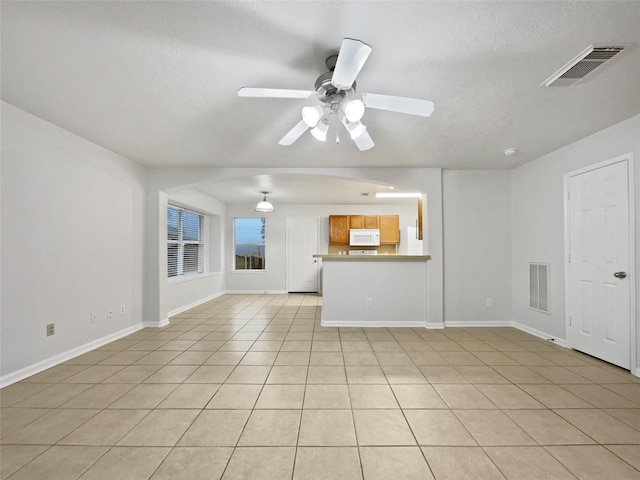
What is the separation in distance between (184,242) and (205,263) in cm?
111

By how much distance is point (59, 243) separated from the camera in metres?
2.92

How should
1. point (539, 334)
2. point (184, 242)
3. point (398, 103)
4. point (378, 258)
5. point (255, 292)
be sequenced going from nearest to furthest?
point (398, 103), point (539, 334), point (378, 258), point (184, 242), point (255, 292)

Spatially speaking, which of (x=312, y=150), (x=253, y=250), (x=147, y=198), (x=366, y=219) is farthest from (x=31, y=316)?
(x=366, y=219)

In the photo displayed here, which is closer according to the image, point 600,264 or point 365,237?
point 600,264

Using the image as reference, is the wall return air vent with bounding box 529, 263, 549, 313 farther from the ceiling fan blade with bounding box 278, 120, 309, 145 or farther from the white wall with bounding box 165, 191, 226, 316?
the white wall with bounding box 165, 191, 226, 316

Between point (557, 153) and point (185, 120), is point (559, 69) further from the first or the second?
point (185, 120)

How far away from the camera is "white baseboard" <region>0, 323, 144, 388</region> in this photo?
8.11 feet

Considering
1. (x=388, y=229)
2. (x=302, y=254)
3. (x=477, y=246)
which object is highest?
(x=388, y=229)

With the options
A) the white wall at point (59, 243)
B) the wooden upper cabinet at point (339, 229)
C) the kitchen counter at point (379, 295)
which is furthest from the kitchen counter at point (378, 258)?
the wooden upper cabinet at point (339, 229)

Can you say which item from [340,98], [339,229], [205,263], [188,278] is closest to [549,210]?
[340,98]

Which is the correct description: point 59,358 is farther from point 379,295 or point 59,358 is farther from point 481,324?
point 481,324

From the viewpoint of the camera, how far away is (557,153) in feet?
11.6

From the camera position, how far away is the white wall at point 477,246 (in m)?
4.43

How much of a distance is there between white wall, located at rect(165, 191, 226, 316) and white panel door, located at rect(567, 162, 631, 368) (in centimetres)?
558
